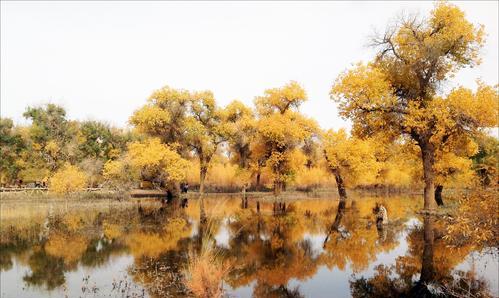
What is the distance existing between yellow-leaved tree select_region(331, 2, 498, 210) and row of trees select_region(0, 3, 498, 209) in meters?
0.07

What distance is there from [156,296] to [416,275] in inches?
303

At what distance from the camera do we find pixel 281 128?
47875 millimetres

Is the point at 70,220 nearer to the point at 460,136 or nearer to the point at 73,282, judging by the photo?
the point at 73,282

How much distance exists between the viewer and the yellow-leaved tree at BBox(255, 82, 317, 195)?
48.8m

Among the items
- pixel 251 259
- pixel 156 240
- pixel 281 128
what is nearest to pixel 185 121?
pixel 281 128

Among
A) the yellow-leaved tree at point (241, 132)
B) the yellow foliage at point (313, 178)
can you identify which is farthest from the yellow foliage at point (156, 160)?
the yellow foliage at point (313, 178)

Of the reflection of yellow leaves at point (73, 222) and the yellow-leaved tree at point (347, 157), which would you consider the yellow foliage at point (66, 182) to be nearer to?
the reflection of yellow leaves at point (73, 222)

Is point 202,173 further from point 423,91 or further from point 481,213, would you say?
point 481,213

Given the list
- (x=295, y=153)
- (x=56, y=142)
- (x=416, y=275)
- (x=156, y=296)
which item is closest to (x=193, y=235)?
(x=156, y=296)

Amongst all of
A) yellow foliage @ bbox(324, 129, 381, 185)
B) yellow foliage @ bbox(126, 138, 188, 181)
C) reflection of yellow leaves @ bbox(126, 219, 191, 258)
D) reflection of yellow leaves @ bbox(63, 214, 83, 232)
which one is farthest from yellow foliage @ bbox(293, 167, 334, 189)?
reflection of yellow leaves @ bbox(126, 219, 191, 258)

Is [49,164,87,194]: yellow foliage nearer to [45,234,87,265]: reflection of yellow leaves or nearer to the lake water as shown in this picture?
the lake water

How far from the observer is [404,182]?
2520 inches

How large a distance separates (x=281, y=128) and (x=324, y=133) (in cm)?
793

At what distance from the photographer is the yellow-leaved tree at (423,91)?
25.7 m
